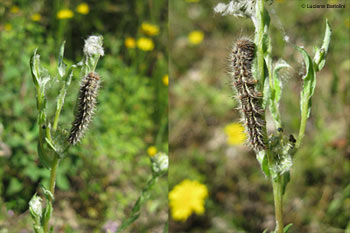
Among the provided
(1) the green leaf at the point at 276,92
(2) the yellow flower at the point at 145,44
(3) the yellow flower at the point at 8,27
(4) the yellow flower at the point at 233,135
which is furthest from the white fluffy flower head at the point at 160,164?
(2) the yellow flower at the point at 145,44

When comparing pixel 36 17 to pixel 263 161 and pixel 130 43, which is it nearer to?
pixel 130 43

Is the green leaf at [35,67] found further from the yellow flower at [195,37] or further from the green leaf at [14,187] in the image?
the yellow flower at [195,37]

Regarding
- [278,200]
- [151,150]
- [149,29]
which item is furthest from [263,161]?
[149,29]

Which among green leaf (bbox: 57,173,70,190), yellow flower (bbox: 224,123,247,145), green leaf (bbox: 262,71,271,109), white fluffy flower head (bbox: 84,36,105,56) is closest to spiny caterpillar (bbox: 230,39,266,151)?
green leaf (bbox: 262,71,271,109)

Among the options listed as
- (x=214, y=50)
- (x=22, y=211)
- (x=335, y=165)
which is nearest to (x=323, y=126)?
(x=335, y=165)

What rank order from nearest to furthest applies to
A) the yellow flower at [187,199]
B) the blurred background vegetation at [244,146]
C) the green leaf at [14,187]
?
the green leaf at [14,187]
the blurred background vegetation at [244,146]
the yellow flower at [187,199]

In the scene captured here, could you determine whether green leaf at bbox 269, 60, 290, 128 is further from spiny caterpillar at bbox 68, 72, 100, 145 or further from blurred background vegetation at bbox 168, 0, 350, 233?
blurred background vegetation at bbox 168, 0, 350, 233
